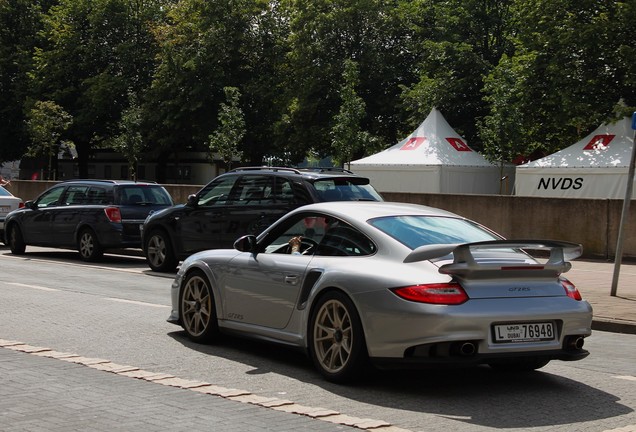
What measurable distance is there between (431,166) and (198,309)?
29945mm

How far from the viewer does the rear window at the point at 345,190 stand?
1574 centimetres

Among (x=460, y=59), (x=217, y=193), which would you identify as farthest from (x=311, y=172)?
(x=460, y=59)

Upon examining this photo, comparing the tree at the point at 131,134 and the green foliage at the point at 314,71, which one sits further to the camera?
the tree at the point at 131,134

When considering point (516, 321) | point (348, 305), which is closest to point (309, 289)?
point (348, 305)

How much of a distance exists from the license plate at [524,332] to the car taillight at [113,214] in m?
14.5

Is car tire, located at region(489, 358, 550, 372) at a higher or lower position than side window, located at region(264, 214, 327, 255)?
lower

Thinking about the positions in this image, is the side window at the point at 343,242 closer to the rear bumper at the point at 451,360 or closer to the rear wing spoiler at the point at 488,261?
the rear wing spoiler at the point at 488,261

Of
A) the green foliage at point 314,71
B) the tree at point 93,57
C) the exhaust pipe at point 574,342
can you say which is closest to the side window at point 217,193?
the exhaust pipe at point 574,342

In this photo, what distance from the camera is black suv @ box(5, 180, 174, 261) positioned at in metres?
20.8

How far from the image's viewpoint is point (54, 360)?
8.66 m

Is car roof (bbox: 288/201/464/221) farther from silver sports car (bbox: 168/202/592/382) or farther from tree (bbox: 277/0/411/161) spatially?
tree (bbox: 277/0/411/161)

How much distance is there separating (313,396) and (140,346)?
2.68 meters

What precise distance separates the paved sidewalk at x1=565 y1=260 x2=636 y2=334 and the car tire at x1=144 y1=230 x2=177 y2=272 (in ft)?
22.7

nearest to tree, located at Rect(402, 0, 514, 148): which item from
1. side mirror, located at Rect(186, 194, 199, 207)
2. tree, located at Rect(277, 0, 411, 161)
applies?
tree, located at Rect(277, 0, 411, 161)
